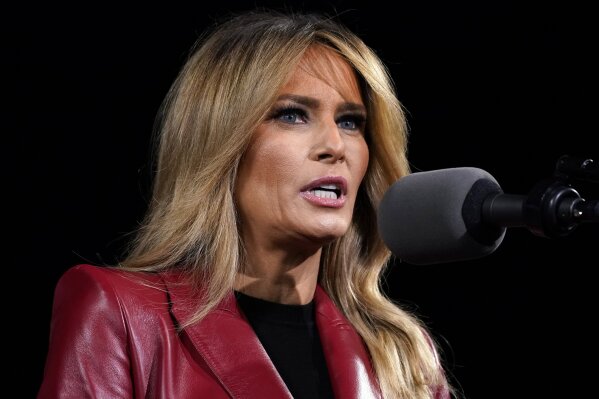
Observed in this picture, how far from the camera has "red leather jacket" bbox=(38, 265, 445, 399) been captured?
198 centimetres

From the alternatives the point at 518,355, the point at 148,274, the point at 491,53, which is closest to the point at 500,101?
the point at 491,53

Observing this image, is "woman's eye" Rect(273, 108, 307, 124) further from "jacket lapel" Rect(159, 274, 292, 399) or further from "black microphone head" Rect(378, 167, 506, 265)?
"black microphone head" Rect(378, 167, 506, 265)

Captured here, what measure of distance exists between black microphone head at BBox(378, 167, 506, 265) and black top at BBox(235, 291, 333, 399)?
2.11 ft

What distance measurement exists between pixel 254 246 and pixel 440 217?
89 centimetres

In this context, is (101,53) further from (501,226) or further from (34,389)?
(501,226)

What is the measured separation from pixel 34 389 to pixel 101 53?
971mm

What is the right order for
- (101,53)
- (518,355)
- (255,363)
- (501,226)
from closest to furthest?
1. (501,226)
2. (255,363)
3. (101,53)
4. (518,355)

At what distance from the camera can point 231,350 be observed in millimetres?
2131

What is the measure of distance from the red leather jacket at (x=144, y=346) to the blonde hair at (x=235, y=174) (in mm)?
57

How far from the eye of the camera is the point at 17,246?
280 cm

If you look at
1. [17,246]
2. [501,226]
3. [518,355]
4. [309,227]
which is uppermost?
[501,226]

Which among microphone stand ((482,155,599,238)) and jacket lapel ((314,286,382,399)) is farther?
jacket lapel ((314,286,382,399))

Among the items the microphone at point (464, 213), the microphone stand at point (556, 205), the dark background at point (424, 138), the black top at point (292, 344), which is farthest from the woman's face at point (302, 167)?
the microphone stand at point (556, 205)

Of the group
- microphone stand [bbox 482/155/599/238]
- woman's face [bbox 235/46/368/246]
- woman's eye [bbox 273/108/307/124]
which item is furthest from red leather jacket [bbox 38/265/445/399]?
microphone stand [bbox 482/155/599/238]
